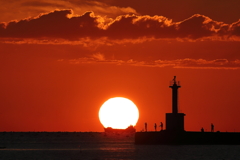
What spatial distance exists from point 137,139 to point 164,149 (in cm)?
1635

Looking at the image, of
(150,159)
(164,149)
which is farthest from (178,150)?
(150,159)

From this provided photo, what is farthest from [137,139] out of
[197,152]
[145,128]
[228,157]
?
[228,157]

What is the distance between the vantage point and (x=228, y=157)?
367 feet

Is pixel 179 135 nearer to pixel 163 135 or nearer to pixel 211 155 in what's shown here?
pixel 163 135

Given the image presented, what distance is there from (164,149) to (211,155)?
50.2 ft

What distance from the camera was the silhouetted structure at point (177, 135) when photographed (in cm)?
Answer: 13038

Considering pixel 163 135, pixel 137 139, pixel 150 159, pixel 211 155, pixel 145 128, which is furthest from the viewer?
pixel 145 128

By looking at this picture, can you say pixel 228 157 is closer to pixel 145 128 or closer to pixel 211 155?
pixel 211 155

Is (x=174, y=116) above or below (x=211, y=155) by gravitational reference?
above

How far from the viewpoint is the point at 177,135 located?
13212cm

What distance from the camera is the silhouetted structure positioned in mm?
130375

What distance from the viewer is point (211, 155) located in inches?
4616

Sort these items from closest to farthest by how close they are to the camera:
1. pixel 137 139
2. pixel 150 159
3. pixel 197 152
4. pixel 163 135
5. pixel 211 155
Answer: pixel 150 159 < pixel 211 155 < pixel 197 152 < pixel 163 135 < pixel 137 139

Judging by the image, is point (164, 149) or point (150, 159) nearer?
point (150, 159)
